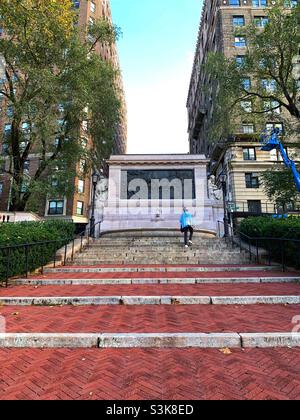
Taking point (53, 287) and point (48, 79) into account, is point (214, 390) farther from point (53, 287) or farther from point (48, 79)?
point (48, 79)

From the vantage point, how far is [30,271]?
29.7 feet

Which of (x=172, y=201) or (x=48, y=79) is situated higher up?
(x=48, y=79)

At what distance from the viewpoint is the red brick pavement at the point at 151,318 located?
3.98 m

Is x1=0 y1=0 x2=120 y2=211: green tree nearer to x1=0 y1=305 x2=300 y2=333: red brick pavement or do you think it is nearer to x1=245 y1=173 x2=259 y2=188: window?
x1=0 y1=305 x2=300 y2=333: red brick pavement

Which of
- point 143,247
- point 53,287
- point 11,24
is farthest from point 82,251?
point 11,24

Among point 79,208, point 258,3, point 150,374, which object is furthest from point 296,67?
point 79,208

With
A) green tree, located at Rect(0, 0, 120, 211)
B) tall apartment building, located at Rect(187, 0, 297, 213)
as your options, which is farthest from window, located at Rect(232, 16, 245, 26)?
Answer: green tree, located at Rect(0, 0, 120, 211)

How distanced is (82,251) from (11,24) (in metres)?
13.1

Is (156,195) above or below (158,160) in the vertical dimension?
below

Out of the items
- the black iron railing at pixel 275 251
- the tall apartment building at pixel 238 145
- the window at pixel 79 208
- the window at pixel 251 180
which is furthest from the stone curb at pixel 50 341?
the window at pixel 79 208

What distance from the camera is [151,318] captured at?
453 centimetres

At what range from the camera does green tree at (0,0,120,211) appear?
14281mm

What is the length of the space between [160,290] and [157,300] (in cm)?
84

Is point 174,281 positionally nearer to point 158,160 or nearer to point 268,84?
point 158,160
